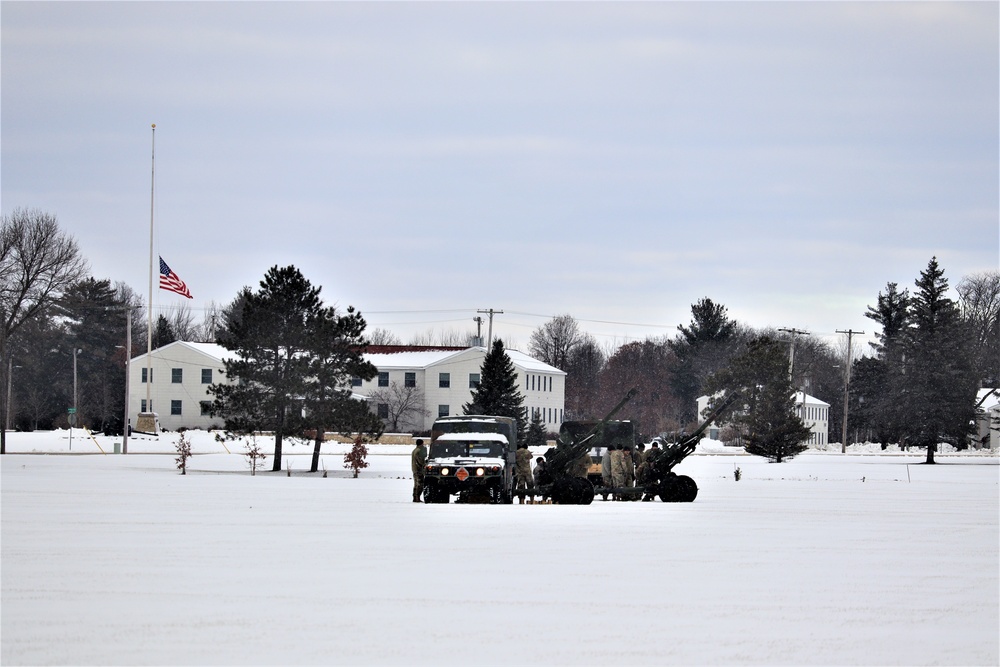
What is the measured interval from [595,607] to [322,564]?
4.61 metres

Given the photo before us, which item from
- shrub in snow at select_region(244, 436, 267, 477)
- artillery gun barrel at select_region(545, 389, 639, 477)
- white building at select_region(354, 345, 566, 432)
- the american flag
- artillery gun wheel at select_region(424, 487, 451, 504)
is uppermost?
the american flag

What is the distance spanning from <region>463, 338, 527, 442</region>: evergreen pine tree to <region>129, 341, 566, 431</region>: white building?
20565 millimetres

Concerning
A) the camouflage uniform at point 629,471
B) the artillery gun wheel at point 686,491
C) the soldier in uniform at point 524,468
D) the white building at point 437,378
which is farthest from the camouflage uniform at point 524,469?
the white building at point 437,378

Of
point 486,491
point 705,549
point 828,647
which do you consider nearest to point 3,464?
point 486,491

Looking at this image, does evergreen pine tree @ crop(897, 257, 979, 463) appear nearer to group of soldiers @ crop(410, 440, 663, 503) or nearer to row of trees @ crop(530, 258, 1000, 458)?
row of trees @ crop(530, 258, 1000, 458)

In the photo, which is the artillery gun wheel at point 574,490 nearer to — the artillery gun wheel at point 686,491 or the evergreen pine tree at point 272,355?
the artillery gun wheel at point 686,491

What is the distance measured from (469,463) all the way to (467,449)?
839 millimetres

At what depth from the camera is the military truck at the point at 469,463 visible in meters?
29.8

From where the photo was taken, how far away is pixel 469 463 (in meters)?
30.0

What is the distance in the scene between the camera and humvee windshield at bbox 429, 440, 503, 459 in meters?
→ 30.8

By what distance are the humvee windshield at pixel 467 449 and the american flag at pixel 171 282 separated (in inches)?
1695

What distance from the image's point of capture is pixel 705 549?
63.5ft

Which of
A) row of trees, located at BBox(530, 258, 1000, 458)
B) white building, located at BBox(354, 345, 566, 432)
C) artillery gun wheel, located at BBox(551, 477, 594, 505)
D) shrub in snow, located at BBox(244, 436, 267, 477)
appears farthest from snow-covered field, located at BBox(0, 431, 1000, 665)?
white building, located at BBox(354, 345, 566, 432)

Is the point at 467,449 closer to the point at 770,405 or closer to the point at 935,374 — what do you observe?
the point at 770,405
